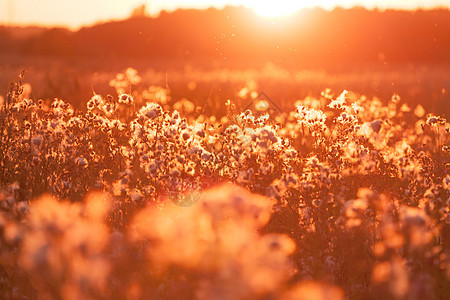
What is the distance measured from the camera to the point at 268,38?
52.3 m

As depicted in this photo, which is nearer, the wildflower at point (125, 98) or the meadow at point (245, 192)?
the meadow at point (245, 192)

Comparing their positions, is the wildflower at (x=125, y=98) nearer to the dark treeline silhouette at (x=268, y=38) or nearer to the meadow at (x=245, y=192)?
the meadow at (x=245, y=192)

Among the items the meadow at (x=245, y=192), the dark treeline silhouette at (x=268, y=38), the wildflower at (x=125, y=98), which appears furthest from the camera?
the dark treeline silhouette at (x=268, y=38)

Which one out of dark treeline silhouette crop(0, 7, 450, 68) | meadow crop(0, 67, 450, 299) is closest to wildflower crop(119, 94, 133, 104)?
meadow crop(0, 67, 450, 299)

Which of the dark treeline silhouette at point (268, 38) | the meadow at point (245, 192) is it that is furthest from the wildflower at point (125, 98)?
the dark treeline silhouette at point (268, 38)

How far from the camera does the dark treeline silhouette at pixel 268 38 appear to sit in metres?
48.0

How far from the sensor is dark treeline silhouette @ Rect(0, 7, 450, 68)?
157ft

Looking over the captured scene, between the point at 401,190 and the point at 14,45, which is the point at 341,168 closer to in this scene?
the point at 401,190

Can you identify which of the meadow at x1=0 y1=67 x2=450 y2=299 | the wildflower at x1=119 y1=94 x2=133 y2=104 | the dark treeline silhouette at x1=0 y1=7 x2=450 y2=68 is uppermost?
the dark treeline silhouette at x1=0 y1=7 x2=450 y2=68

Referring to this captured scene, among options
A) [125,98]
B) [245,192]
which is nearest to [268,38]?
[125,98]

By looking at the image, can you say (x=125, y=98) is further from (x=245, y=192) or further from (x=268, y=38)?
(x=268, y=38)

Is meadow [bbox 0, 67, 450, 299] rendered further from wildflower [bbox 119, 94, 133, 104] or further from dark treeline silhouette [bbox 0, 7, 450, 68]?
dark treeline silhouette [bbox 0, 7, 450, 68]

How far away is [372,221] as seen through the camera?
4633 millimetres

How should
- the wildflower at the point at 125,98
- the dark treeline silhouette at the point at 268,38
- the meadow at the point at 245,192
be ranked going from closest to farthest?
1. the meadow at the point at 245,192
2. the wildflower at the point at 125,98
3. the dark treeline silhouette at the point at 268,38
